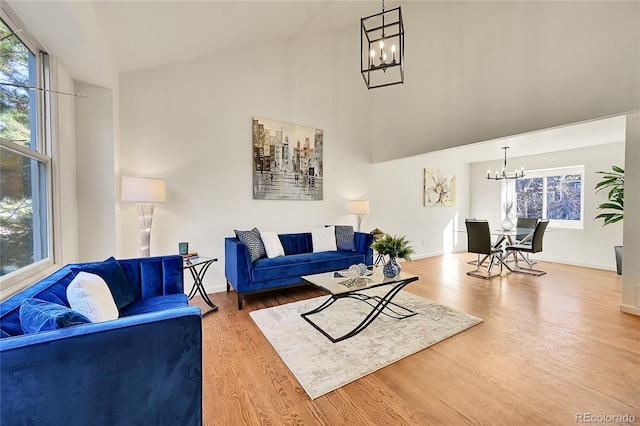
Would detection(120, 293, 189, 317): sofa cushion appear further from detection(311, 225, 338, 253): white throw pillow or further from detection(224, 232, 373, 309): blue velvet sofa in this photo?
detection(311, 225, 338, 253): white throw pillow

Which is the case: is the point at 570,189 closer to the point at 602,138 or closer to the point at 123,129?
the point at 602,138

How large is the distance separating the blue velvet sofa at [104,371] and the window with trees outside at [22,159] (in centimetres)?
75

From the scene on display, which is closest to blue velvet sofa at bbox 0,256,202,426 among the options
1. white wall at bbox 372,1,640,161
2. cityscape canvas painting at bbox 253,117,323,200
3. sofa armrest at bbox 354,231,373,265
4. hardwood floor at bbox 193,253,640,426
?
hardwood floor at bbox 193,253,640,426

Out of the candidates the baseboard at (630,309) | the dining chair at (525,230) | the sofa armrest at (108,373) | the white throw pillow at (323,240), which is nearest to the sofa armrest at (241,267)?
the white throw pillow at (323,240)

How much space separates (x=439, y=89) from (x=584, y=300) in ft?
11.6

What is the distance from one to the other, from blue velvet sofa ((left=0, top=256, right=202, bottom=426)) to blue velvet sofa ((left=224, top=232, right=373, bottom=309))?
1919 mm

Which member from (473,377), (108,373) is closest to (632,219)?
(473,377)

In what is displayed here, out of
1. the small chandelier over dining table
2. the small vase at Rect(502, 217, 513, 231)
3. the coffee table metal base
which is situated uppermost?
the small chandelier over dining table

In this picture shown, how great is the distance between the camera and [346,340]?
233cm

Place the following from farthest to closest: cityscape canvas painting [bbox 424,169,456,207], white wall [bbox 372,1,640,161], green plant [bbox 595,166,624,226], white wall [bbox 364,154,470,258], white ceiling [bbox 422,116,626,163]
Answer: cityscape canvas painting [bbox 424,169,456,207] → white wall [bbox 364,154,470,258] → green plant [bbox 595,166,624,226] → white ceiling [bbox 422,116,626,163] → white wall [bbox 372,1,640,161]

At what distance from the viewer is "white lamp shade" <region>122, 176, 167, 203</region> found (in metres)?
2.82

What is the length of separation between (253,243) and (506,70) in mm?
4081

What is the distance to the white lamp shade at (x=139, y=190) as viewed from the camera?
9.25 ft

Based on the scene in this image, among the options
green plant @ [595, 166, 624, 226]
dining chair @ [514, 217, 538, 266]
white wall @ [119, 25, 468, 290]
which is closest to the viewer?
white wall @ [119, 25, 468, 290]
